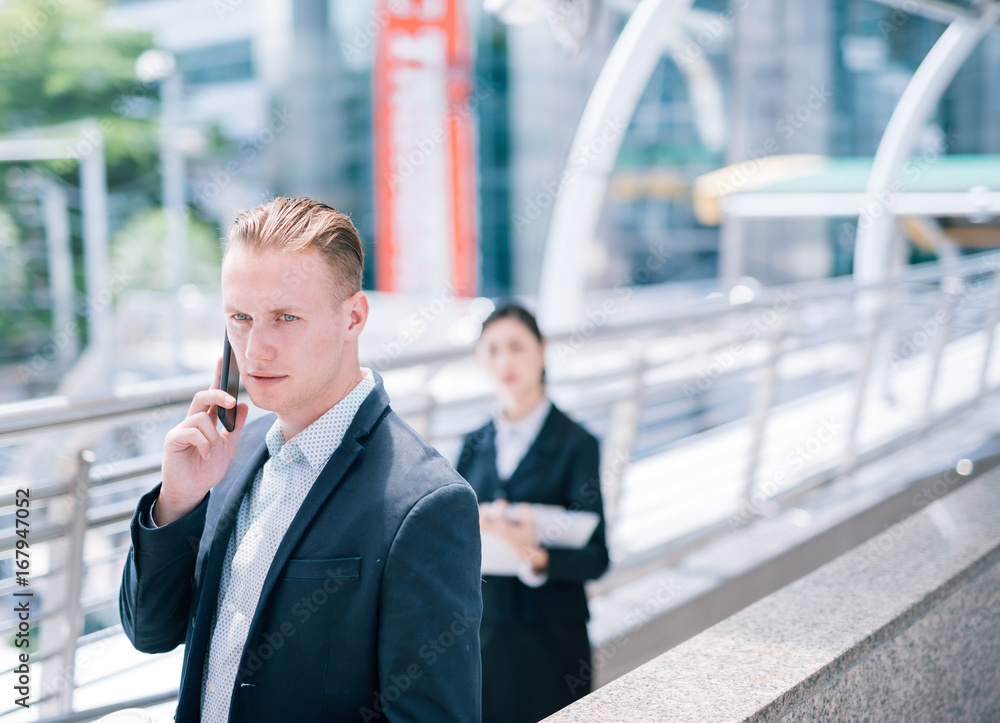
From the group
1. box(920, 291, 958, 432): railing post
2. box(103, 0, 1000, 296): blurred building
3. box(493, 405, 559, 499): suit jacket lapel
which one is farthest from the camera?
box(103, 0, 1000, 296): blurred building

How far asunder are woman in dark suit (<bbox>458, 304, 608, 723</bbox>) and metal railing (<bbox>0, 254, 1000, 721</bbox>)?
0.60 m

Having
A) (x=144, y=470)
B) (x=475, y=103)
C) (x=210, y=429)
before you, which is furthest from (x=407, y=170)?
(x=210, y=429)

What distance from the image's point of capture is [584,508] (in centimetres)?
281

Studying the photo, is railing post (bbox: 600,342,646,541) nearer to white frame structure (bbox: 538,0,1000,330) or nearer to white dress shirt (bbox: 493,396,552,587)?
white frame structure (bbox: 538,0,1000,330)

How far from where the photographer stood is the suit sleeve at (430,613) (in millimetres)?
1306

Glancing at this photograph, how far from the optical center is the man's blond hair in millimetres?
1356

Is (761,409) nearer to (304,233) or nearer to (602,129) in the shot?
(602,129)

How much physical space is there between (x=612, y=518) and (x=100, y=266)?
A: 516 inches

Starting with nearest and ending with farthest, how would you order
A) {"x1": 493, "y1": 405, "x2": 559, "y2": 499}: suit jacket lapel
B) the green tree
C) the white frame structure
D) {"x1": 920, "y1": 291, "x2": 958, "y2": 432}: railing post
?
1. {"x1": 493, "y1": 405, "x2": 559, "y2": 499}: suit jacket lapel
2. the white frame structure
3. {"x1": 920, "y1": 291, "x2": 958, "y2": 432}: railing post
4. the green tree

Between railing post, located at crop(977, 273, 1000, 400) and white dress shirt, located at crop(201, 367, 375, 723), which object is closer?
white dress shirt, located at crop(201, 367, 375, 723)
